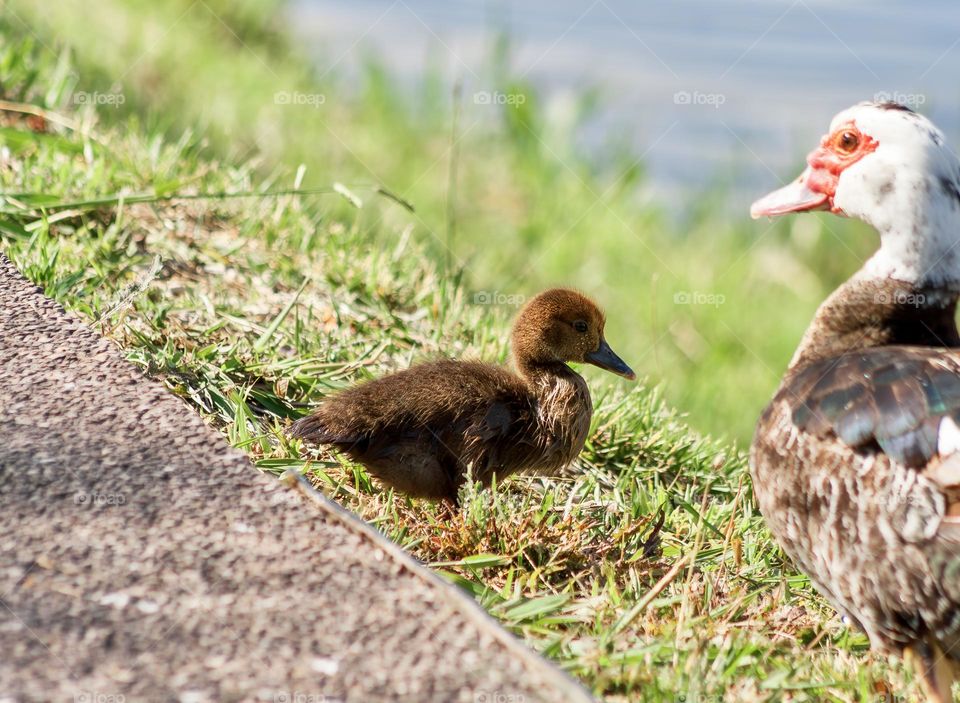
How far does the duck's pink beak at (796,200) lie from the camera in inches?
163

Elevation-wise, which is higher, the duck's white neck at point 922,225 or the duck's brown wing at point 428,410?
the duck's white neck at point 922,225

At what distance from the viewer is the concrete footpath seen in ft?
7.80

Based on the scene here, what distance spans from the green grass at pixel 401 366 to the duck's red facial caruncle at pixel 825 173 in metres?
0.74

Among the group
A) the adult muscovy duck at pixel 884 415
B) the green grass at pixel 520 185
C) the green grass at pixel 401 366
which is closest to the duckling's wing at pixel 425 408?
the green grass at pixel 401 366

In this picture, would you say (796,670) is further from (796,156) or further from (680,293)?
(796,156)

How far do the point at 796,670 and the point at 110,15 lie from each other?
7645 mm

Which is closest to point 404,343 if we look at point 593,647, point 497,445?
point 497,445

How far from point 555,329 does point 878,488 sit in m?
1.23

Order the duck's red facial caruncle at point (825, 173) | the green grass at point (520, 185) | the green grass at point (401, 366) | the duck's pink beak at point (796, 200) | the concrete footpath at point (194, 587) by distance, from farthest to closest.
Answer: the green grass at point (520, 185)
the duck's pink beak at point (796, 200)
the duck's red facial caruncle at point (825, 173)
the green grass at point (401, 366)
the concrete footpath at point (194, 587)

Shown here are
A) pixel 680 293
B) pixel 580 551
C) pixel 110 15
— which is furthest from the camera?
pixel 110 15

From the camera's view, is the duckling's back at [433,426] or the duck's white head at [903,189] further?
the duck's white head at [903,189]

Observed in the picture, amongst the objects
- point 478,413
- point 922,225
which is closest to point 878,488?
point 922,225

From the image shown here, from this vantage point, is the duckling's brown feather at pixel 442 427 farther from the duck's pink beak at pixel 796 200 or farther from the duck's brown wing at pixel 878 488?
the duck's pink beak at pixel 796 200

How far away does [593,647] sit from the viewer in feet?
9.57
